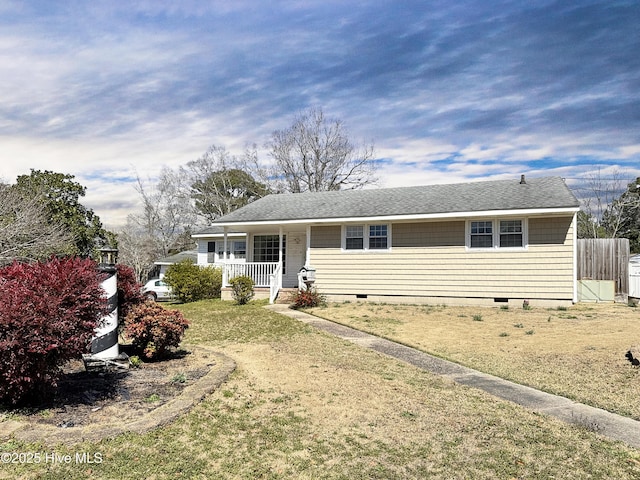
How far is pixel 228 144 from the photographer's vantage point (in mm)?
39312

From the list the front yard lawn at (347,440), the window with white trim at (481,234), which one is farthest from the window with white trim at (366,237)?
the front yard lawn at (347,440)

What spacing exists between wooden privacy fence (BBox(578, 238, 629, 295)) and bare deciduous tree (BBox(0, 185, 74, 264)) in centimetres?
2037

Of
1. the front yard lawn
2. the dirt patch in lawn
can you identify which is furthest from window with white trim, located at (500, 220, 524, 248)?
the dirt patch in lawn

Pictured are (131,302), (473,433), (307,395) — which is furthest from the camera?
(131,302)

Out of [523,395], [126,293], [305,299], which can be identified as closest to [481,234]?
[305,299]

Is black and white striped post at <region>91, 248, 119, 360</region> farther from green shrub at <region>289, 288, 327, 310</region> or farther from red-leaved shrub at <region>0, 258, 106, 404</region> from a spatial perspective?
green shrub at <region>289, 288, 327, 310</region>

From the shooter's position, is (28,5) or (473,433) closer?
(473,433)

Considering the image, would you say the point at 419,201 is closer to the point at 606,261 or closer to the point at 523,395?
the point at 606,261

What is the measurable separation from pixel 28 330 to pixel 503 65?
16.8 m

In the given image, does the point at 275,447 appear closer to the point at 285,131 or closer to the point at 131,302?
the point at 131,302

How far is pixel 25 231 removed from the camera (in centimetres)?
1948

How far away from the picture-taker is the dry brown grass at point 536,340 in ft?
21.8

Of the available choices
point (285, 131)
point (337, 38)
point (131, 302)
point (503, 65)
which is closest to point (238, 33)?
point (337, 38)

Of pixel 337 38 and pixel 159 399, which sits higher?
pixel 337 38
